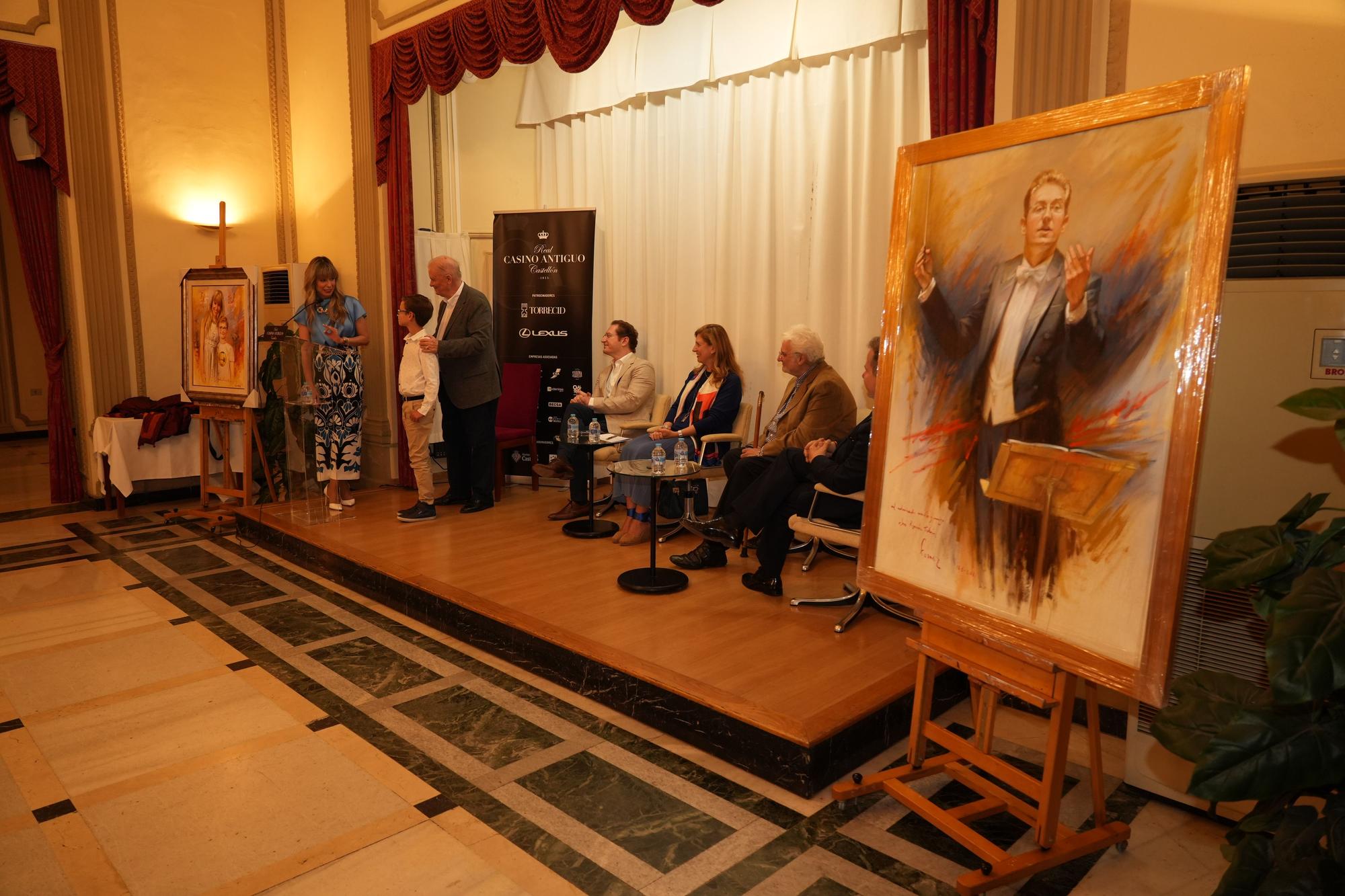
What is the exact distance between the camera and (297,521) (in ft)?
17.3

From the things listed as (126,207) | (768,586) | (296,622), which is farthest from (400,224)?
(768,586)

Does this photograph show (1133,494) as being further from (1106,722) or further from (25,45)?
(25,45)

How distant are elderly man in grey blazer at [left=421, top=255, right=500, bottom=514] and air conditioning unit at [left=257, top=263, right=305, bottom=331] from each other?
187 centimetres

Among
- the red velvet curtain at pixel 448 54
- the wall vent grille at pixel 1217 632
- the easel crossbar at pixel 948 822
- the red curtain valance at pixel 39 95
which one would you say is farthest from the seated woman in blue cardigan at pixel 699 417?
the red curtain valance at pixel 39 95

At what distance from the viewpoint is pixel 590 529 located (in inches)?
194

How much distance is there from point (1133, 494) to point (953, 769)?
99 cm

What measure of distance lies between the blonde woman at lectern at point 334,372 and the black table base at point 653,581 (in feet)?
7.53

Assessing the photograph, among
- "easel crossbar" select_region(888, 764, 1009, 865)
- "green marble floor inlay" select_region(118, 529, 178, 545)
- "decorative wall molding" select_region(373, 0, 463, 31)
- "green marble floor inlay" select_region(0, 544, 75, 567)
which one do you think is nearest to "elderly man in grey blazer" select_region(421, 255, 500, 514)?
"decorative wall molding" select_region(373, 0, 463, 31)

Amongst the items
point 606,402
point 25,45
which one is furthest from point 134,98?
point 606,402

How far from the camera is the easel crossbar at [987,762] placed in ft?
7.13

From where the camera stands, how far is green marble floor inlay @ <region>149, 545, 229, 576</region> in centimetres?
486

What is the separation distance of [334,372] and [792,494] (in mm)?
3006

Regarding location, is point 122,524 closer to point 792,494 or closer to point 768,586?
point 768,586

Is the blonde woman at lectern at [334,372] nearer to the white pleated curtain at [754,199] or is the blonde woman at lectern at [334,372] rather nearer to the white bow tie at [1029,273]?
the white pleated curtain at [754,199]
